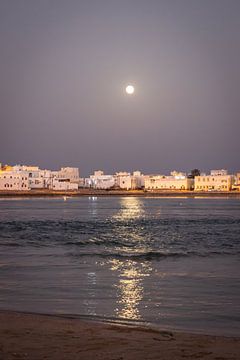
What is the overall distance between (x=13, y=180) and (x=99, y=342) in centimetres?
15374

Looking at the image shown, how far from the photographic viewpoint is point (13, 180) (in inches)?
6225

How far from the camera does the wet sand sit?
6602mm

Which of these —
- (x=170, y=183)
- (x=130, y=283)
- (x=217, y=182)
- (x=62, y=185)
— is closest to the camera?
(x=130, y=283)

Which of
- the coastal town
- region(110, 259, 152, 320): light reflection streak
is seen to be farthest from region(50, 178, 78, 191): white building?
region(110, 259, 152, 320): light reflection streak

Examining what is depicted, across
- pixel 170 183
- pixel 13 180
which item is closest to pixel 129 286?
pixel 13 180

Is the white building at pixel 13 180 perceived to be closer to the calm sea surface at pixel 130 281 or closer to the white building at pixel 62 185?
the white building at pixel 62 185

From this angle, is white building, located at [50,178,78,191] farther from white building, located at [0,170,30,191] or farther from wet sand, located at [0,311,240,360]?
wet sand, located at [0,311,240,360]

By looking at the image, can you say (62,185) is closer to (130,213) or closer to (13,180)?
(13,180)

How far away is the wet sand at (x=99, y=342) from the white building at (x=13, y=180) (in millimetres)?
148662

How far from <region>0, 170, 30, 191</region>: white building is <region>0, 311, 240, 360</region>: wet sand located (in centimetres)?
14866

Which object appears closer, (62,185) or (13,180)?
(13,180)

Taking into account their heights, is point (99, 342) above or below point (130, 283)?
above

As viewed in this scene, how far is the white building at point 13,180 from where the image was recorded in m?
Answer: 156

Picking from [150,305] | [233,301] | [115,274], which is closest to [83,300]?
[150,305]
